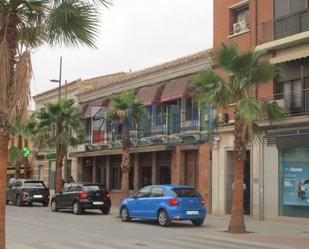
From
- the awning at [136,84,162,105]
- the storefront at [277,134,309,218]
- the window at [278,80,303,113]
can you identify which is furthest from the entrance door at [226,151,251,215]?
the awning at [136,84,162,105]

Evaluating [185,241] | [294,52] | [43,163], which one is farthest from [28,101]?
[43,163]

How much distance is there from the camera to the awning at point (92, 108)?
4219 cm

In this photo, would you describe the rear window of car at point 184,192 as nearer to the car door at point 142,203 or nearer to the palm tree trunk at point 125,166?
the car door at point 142,203

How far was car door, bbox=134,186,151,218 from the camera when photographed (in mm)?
23656

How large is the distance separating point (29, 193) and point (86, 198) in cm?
911

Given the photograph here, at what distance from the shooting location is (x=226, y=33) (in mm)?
29875

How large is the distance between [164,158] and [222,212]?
24.5ft

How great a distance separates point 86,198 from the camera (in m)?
29.5

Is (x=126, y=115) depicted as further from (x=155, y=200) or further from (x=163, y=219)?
(x=163, y=219)

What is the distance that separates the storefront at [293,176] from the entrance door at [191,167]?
24.6ft

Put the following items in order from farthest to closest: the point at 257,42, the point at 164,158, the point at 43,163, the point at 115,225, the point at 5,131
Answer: the point at 43,163
the point at 164,158
the point at 257,42
the point at 115,225
the point at 5,131

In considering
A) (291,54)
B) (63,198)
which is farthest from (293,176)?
(63,198)

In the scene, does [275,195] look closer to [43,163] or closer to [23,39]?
[23,39]

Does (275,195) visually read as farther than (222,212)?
No
